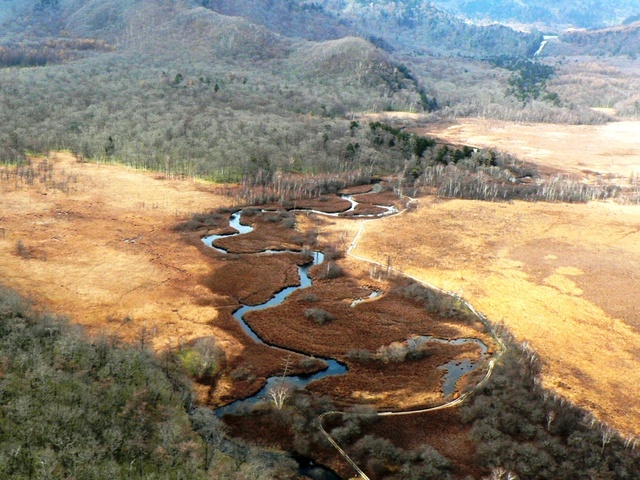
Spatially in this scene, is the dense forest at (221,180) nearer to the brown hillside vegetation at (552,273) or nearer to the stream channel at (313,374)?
the stream channel at (313,374)

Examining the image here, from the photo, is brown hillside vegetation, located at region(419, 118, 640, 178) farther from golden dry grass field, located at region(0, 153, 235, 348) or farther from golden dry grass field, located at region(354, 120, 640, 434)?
golden dry grass field, located at region(0, 153, 235, 348)

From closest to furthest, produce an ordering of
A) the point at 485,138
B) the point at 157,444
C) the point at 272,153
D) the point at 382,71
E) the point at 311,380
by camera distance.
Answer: the point at 157,444 → the point at 311,380 → the point at 272,153 → the point at 485,138 → the point at 382,71

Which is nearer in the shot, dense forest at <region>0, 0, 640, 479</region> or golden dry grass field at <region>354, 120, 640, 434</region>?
dense forest at <region>0, 0, 640, 479</region>

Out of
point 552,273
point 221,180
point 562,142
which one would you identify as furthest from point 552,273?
point 562,142

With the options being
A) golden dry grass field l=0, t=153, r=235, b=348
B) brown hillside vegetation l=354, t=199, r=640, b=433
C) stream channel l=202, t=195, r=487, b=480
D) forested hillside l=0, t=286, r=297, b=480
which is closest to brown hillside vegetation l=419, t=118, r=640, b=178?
brown hillside vegetation l=354, t=199, r=640, b=433

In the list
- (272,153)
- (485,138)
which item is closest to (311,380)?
(272,153)

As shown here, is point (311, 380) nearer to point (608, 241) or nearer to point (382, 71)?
point (608, 241)

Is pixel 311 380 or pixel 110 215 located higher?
pixel 110 215
